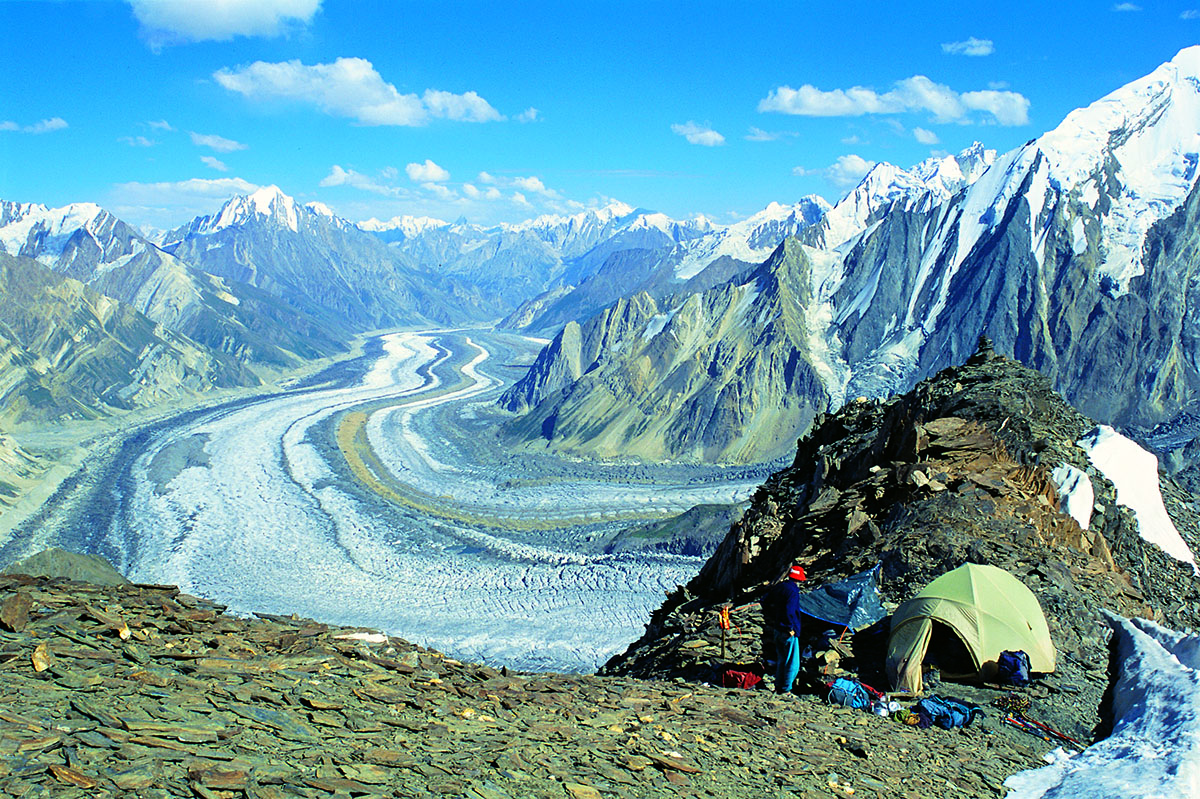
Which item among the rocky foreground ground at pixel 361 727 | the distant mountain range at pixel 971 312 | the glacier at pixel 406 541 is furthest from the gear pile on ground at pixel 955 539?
the distant mountain range at pixel 971 312

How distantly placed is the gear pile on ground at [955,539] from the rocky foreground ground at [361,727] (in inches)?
96.7

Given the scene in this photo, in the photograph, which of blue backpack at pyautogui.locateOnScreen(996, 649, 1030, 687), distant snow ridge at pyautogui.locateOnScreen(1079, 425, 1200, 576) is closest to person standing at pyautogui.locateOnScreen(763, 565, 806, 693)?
blue backpack at pyautogui.locateOnScreen(996, 649, 1030, 687)

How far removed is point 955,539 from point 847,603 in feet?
12.3

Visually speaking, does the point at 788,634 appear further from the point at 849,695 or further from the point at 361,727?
the point at 361,727

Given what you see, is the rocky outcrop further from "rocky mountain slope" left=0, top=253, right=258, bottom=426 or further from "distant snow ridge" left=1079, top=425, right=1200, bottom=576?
"rocky mountain slope" left=0, top=253, right=258, bottom=426

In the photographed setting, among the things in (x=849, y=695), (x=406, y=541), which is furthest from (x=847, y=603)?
(x=406, y=541)

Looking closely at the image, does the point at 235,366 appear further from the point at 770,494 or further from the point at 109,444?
the point at 770,494

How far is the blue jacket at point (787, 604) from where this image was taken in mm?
15047

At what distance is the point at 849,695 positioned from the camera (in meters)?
13.9

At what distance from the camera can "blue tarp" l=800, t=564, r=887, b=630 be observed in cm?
1638

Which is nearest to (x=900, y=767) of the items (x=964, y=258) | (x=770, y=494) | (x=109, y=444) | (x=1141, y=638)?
(x=1141, y=638)

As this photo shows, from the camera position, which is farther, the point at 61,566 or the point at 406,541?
the point at 406,541

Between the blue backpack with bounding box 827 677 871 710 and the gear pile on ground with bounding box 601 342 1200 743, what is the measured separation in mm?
882

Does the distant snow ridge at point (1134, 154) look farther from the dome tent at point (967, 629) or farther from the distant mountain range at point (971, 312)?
the dome tent at point (967, 629)
